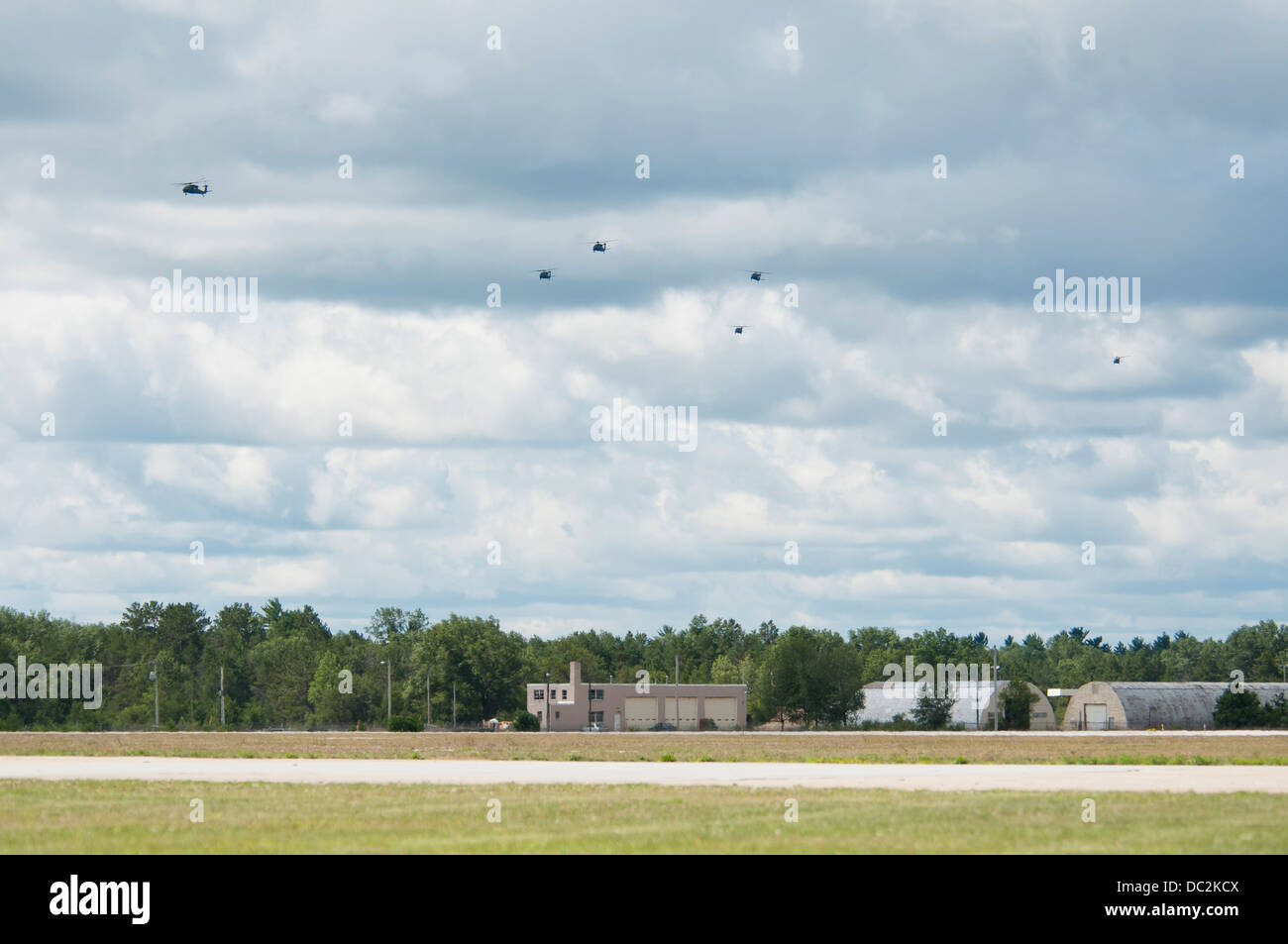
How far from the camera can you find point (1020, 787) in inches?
1339

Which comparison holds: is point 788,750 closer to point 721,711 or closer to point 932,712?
point 932,712

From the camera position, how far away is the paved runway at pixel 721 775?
119 feet

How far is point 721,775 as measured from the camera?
41.4 metres

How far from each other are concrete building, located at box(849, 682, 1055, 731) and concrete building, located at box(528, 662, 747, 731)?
22.6 meters

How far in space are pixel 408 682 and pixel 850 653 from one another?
59.5 meters

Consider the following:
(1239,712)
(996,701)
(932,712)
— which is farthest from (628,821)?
(1239,712)

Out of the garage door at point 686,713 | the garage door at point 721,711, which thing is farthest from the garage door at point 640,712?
the garage door at point 721,711

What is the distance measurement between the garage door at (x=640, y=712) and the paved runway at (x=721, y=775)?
411ft

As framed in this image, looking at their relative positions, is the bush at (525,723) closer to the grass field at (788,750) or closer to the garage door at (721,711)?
the garage door at (721,711)

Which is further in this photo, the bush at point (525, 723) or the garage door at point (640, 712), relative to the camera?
the garage door at point (640, 712)
